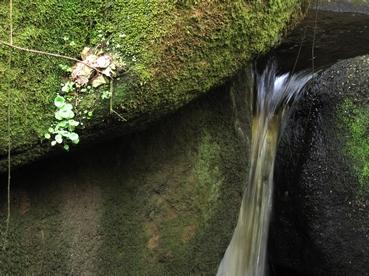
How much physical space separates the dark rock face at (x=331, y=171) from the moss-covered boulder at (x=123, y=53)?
3.88 ft

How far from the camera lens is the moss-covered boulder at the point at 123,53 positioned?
1.86 meters

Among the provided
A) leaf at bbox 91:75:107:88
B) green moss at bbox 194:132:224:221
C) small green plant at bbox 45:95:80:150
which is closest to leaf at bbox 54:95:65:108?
small green plant at bbox 45:95:80:150

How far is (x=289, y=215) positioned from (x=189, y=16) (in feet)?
6.07

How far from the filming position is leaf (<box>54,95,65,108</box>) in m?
1.90

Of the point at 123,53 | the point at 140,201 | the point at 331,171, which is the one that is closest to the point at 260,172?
the point at 331,171

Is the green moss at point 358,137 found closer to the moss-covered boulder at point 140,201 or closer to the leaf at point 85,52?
the moss-covered boulder at point 140,201

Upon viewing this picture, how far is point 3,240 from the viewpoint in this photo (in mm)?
2061

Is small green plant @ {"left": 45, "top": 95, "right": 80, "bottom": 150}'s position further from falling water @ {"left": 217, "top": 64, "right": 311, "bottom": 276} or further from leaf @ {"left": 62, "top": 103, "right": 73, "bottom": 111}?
falling water @ {"left": 217, "top": 64, "right": 311, "bottom": 276}

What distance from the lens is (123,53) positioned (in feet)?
6.53

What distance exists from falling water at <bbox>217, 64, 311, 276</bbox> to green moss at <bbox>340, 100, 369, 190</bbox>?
0.39m

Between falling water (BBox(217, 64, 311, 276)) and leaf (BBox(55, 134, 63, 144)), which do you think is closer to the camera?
leaf (BBox(55, 134, 63, 144))

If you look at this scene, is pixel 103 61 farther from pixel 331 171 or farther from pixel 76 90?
pixel 331 171

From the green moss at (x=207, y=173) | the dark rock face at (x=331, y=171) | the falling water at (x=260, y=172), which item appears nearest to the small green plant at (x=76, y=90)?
the green moss at (x=207, y=173)

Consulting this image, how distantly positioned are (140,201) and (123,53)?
73cm
